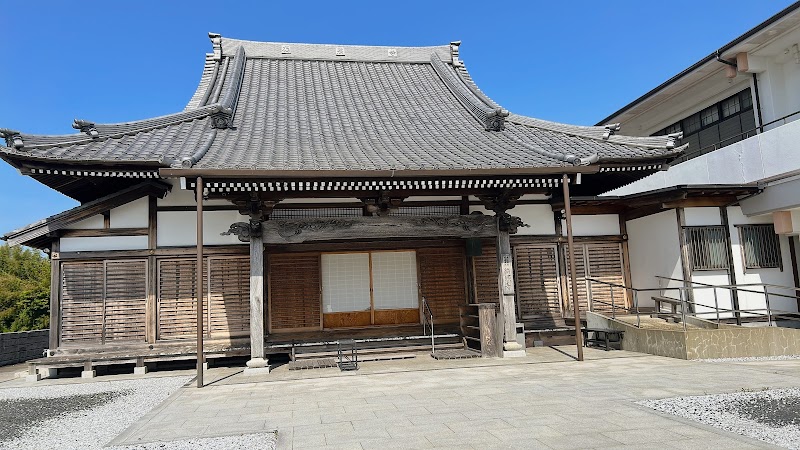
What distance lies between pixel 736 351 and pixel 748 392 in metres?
3.73

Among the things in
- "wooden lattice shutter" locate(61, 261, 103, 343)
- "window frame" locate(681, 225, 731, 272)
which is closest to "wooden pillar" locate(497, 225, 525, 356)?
"window frame" locate(681, 225, 731, 272)

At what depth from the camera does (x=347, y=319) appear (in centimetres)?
1207

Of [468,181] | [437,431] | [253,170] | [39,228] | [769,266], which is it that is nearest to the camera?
[437,431]

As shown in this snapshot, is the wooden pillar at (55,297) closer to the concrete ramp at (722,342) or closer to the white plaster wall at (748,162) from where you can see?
the concrete ramp at (722,342)

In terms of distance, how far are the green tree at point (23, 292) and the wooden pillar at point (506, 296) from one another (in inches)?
826

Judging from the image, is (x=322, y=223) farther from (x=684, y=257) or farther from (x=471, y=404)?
(x=684, y=257)

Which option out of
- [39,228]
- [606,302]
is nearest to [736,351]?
[606,302]

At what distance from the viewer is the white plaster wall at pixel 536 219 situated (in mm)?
12398

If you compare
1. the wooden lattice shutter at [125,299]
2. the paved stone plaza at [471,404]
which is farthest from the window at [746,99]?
the wooden lattice shutter at [125,299]

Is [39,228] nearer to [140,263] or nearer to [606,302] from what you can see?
[140,263]

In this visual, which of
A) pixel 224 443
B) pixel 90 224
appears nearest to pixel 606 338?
pixel 224 443

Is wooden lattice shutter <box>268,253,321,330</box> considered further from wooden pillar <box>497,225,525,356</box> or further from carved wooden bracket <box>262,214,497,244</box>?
wooden pillar <box>497,225,525,356</box>

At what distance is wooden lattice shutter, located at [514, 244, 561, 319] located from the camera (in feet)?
40.6

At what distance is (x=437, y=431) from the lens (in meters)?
5.39
